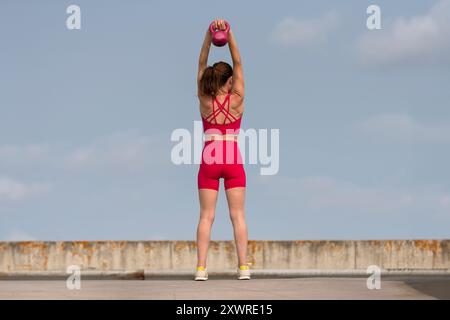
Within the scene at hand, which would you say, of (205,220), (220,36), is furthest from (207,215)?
(220,36)

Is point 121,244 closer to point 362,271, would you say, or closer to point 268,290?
point 362,271

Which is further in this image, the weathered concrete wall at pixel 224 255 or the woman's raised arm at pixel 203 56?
the weathered concrete wall at pixel 224 255

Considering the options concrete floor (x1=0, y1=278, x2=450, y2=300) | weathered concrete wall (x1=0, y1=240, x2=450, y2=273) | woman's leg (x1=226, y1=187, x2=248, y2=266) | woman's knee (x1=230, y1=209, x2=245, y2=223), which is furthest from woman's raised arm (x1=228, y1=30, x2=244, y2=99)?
weathered concrete wall (x1=0, y1=240, x2=450, y2=273)

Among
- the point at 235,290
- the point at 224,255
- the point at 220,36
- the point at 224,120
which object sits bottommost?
the point at 235,290

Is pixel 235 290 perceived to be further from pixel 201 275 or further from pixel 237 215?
pixel 237 215

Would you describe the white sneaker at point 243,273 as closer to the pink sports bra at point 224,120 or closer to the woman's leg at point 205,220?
the woman's leg at point 205,220

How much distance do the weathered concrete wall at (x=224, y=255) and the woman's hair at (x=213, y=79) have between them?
503cm

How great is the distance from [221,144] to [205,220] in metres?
0.74

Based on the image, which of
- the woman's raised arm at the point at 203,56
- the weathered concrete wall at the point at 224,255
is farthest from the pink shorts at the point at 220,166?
the weathered concrete wall at the point at 224,255

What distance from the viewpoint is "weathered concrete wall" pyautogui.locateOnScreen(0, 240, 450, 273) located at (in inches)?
547

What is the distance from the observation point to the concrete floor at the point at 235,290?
24.8 ft

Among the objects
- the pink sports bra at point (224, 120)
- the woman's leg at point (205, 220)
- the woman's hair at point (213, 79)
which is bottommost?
the woman's leg at point (205, 220)

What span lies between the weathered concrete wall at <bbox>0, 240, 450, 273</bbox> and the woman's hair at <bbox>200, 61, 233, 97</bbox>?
198 inches

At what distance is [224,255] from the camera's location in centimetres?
1399
